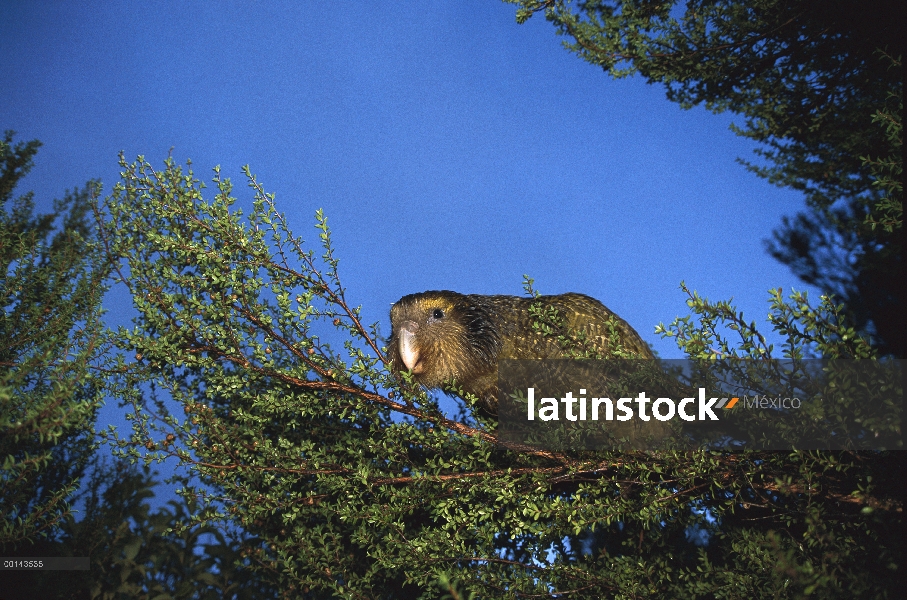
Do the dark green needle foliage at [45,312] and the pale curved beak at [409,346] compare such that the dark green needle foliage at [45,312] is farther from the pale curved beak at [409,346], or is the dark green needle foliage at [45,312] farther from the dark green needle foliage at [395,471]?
the pale curved beak at [409,346]

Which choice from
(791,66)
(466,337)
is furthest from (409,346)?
(791,66)

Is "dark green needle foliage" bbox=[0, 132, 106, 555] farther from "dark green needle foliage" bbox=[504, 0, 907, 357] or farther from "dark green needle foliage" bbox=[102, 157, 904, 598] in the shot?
"dark green needle foliage" bbox=[504, 0, 907, 357]

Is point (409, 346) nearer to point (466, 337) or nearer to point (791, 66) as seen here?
point (466, 337)

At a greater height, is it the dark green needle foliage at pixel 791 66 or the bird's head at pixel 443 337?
the dark green needle foliage at pixel 791 66

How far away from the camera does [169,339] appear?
2695 mm

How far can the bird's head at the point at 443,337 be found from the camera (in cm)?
325

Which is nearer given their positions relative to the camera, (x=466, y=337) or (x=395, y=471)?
(x=395, y=471)

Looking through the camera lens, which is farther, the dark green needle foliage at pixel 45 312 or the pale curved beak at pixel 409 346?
the pale curved beak at pixel 409 346

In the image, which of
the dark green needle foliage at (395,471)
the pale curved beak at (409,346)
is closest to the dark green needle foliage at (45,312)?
the dark green needle foliage at (395,471)

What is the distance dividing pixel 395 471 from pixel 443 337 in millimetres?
811

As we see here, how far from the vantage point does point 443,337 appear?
10.7ft

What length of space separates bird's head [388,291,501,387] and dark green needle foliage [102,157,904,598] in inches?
14.5

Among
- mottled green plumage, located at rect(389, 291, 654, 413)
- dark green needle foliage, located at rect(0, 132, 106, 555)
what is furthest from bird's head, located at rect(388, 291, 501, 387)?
dark green needle foliage, located at rect(0, 132, 106, 555)

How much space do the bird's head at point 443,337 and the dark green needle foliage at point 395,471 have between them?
0.37m
